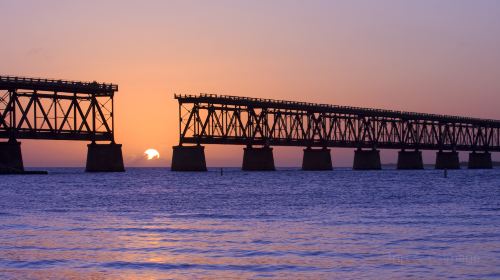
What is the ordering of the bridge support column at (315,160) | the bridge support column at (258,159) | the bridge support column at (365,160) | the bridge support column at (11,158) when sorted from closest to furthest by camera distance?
1. the bridge support column at (11,158)
2. the bridge support column at (258,159)
3. the bridge support column at (315,160)
4. the bridge support column at (365,160)

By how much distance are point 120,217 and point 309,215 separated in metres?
8.97

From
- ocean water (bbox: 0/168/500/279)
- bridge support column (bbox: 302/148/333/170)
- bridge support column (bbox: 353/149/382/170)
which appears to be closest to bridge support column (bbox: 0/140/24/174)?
bridge support column (bbox: 302/148/333/170)

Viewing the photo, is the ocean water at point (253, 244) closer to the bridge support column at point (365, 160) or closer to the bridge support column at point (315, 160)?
the bridge support column at point (315, 160)

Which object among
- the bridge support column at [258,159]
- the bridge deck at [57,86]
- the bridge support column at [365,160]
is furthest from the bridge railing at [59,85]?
the bridge support column at [365,160]

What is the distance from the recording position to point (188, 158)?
13912 centimetres

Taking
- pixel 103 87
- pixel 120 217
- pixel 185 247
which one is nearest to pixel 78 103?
pixel 103 87

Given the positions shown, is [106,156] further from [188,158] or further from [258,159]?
[258,159]

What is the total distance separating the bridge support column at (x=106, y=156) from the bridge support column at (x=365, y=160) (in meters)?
70.3

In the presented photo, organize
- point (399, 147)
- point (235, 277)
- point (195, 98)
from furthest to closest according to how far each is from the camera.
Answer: point (399, 147), point (195, 98), point (235, 277)

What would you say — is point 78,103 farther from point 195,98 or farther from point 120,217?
point 120,217

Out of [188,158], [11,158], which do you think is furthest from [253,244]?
[188,158]

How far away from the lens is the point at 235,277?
63.1ft

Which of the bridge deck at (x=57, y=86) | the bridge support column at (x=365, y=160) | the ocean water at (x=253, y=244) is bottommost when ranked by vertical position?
the ocean water at (x=253, y=244)

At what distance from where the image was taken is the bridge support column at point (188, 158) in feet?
455
